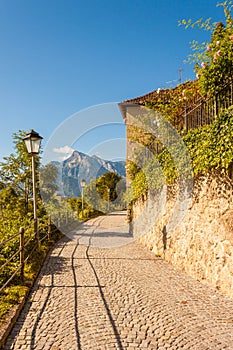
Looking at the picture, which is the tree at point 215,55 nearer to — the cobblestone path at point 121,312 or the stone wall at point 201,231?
the stone wall at point 201,231

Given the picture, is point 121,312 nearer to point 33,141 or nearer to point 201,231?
point 201,231

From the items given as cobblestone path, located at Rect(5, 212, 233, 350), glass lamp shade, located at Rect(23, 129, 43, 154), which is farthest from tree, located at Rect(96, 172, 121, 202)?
cobblestone path, located at Rect(5, 212, 233, 350)

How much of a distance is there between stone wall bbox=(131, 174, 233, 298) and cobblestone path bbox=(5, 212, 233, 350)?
29cm

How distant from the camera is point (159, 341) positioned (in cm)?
296

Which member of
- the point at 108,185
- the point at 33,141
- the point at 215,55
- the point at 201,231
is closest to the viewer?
the point at 215,55

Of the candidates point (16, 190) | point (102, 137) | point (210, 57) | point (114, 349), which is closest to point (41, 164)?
point (16, 190)

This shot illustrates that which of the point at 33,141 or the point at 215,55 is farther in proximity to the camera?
the point at 33,141

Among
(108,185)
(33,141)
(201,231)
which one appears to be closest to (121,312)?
(201,231)

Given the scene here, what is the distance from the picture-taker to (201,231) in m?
5.11

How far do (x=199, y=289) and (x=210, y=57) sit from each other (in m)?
4.49

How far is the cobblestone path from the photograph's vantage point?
2.95 metres

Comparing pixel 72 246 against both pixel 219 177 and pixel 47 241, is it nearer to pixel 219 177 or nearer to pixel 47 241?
pixel 47 241

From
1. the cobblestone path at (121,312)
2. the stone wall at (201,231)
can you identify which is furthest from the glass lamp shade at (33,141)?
the stone wall at (201,231)

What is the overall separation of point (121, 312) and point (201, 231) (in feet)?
7.44
